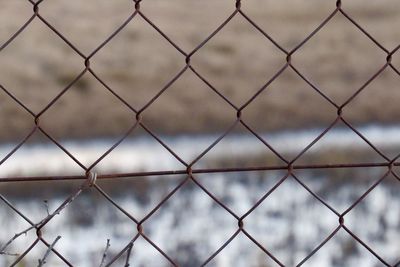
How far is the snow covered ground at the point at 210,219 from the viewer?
376 centimetres

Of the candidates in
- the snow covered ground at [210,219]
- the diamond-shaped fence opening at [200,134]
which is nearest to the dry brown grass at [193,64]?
the diamond-shaped fence opening at [200,134]

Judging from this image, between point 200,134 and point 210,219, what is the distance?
48.3 inches

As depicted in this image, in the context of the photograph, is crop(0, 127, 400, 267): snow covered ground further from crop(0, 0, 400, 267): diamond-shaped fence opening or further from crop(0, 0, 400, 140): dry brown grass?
crop(0, 0, 400, 140): dry brown grass

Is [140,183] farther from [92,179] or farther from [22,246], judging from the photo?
[92,179]

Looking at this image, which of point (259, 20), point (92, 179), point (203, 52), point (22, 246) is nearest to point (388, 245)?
point (22, 246)

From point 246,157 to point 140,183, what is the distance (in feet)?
2.20

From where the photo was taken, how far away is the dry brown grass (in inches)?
217

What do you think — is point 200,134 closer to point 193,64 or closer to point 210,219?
point 193,64

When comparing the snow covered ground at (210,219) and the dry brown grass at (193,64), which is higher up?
the dry brown grass at (193,64)

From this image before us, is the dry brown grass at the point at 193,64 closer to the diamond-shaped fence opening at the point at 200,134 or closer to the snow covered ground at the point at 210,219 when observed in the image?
the diamond-shaped fence opening at the point at 200,134

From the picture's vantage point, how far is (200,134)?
17.5ft

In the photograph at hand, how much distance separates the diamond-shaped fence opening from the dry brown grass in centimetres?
1

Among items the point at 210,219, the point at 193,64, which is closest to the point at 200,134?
the point at 193,64

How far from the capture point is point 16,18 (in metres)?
6.23
